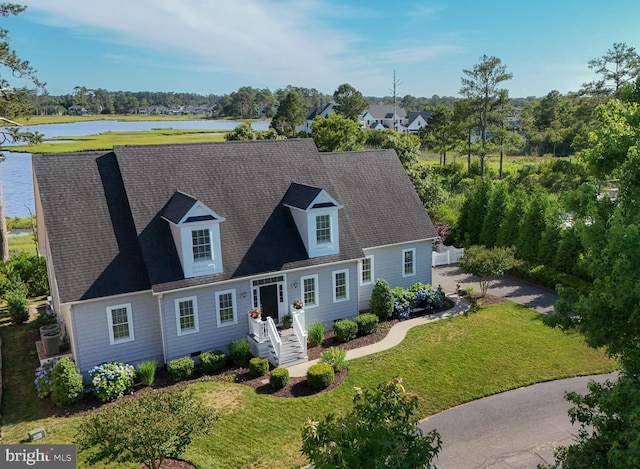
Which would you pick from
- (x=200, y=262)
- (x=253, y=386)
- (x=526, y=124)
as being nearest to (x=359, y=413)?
(x=253, y=386)

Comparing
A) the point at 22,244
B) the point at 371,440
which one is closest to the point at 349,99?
the point at 22,244

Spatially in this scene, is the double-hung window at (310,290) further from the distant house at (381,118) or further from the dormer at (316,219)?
the distant house at (381,118)

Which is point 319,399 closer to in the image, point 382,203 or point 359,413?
point 359,413

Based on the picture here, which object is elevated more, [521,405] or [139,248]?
[139,248]

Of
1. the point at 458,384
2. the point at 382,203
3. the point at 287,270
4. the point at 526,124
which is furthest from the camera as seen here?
the point at 526,124

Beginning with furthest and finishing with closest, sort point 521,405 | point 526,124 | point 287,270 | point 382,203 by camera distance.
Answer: point 526,124 < point 382,203 < point 287,270 < point 521,405

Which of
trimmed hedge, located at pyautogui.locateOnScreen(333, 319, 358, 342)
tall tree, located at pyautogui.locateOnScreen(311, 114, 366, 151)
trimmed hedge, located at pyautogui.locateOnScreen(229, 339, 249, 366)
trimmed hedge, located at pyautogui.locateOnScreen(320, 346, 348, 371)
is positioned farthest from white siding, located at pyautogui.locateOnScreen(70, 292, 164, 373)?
tall tree, located at pyautogui.locateOnScreen(311, 114, 366, 151)

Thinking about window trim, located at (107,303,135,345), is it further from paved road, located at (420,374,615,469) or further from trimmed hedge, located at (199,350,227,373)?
paved road, located at (420,374,615,469)
